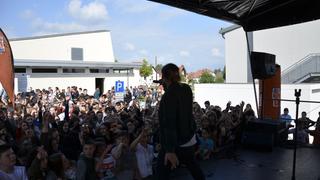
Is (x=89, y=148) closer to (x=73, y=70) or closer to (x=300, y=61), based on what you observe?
(x=300, y=61)

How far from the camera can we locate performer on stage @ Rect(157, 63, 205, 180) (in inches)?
139

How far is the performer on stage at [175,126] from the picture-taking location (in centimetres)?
353

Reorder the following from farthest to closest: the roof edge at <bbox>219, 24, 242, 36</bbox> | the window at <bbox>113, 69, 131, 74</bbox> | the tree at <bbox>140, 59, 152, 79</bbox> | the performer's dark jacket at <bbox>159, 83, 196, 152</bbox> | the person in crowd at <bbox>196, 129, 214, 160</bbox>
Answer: the tree at <bbox>140, 59, 152, 79</bbox>
the window at <bbox>113, 69, 131, 74</bbox>
the roof edge at <bbox>219, 24, 242, 36</bbox>
the person in crowd at <bbox>196, 129, 214, 160</bbox>
the performer's dark jacket at <bbox>159, 83, 196, 152</bbox>

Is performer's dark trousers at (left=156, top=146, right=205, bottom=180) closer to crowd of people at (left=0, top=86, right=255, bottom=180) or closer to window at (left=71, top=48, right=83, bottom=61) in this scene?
crowd of people at (left=0, top=86, right=255, bottom=180)

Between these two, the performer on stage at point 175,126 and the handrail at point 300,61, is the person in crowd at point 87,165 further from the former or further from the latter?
the handrail at point 300,61

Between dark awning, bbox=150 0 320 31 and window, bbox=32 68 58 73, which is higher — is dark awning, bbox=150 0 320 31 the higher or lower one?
the higher one

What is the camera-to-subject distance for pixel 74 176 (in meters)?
5.18

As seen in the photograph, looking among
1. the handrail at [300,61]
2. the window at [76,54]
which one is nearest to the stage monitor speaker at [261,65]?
the handrail at [300,61]

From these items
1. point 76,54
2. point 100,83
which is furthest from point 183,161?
point 76,54

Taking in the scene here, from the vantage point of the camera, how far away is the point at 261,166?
617cm

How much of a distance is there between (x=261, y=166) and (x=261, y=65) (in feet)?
8.33

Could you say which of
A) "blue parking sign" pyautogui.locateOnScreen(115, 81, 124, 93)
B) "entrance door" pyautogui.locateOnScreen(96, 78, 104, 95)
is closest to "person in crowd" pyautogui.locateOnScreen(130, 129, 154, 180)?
"blue parking sign" pyautogui.locateOnScreen(115, 81, 124, 93)

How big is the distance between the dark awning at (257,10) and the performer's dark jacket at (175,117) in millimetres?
3655

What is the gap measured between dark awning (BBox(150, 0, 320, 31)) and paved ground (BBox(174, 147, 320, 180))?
116 inches
